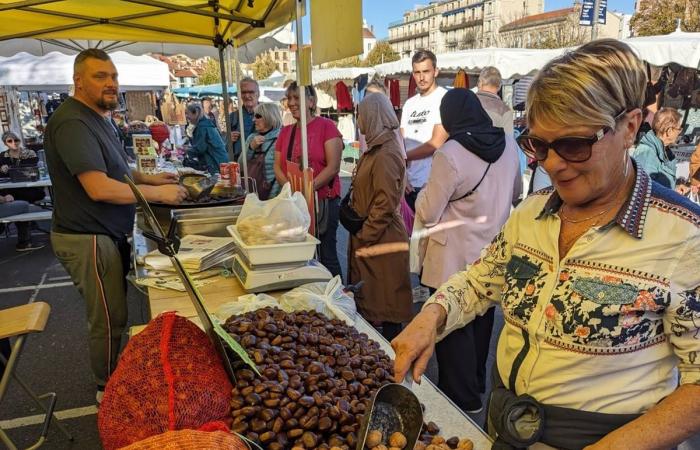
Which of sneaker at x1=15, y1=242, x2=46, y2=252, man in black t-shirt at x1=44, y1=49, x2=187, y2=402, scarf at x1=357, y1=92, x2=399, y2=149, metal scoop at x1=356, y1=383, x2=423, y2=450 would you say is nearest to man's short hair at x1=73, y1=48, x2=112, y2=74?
man in black t-shirt at x1=44, y1=49, x2=187, y2=402

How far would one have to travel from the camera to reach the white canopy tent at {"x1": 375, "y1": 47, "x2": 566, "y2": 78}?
823 cm

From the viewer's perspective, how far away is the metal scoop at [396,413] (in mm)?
1176

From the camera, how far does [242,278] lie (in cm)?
228

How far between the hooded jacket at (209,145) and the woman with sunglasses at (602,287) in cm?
564

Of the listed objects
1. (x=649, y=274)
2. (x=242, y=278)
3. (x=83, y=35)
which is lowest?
(x=242, y=278)

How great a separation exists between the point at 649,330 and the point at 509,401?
14.3 inches

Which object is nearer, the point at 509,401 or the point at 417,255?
the point at 509,401

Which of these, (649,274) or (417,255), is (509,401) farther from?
(417,255)

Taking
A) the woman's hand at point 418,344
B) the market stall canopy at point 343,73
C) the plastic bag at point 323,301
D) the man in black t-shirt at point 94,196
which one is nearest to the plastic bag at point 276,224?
the plastic bag at point 323,301

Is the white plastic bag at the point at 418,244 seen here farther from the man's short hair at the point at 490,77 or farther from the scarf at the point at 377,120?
the man's short hair at the point at 490,77

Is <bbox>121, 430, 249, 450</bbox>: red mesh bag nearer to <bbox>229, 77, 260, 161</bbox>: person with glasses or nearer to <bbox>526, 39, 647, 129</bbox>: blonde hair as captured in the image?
<bbox>526, 39, 647, 129</bbox>: blonde hair

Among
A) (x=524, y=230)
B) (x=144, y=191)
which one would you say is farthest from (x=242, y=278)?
(x=524, y=230)

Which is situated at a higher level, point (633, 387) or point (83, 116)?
point (83, 116)

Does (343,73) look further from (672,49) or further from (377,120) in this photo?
(377,120)
